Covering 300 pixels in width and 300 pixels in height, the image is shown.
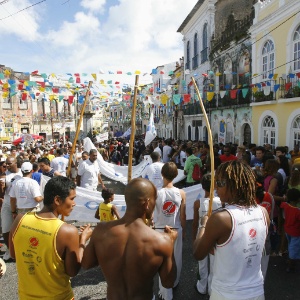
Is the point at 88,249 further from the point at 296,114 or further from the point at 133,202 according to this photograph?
the point at 296,114

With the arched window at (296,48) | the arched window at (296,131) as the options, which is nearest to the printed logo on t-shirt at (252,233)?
the arched window at (296,131)

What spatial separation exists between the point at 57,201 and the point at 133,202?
0.74m

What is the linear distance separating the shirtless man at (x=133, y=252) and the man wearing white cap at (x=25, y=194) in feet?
9.89

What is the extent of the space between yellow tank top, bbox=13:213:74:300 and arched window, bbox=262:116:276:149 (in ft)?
44.8

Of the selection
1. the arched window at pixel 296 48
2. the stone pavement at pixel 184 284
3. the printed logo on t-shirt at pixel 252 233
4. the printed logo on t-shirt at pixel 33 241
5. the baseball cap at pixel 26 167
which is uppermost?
the arched window at pixel 296 48

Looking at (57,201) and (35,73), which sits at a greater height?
(35,73)

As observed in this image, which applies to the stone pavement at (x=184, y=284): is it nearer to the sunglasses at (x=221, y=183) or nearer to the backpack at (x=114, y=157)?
the sunglasses at (x=221, y=183)

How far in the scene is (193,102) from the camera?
2462 centimetres

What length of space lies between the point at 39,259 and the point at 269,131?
14.3 m

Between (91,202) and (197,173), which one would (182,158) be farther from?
(91,202)

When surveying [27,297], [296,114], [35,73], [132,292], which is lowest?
[27,297]

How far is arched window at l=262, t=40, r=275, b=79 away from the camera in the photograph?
45.8 ft

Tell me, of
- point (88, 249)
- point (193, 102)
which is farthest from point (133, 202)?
point (193, 102)

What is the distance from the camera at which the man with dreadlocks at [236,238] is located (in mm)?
2072
